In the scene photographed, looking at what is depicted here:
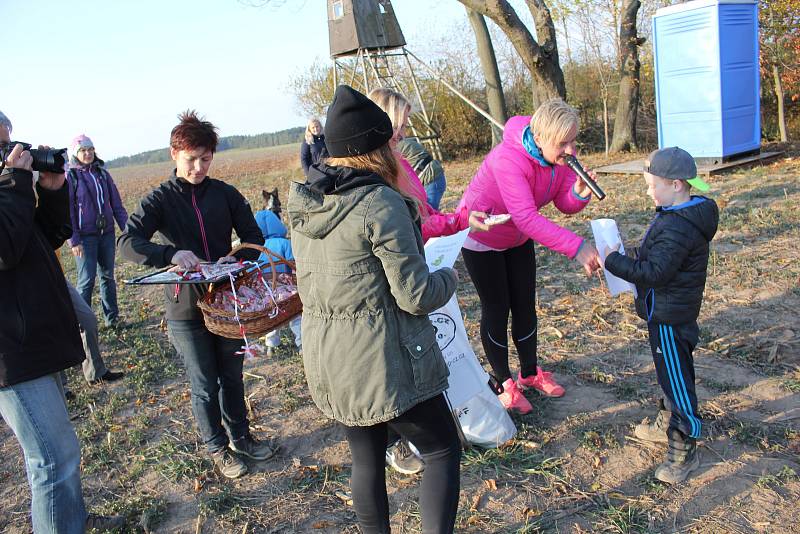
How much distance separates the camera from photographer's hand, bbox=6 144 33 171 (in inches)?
88.3

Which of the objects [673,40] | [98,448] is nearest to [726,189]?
[673,40]

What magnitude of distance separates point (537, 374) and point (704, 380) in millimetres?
1060

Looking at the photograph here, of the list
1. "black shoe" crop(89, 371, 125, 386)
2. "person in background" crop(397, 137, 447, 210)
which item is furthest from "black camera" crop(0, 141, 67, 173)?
"person in background" crop(397, 137, 447, 210)

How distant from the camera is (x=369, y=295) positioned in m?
2.00

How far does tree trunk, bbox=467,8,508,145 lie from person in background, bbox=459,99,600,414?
43.5 feet

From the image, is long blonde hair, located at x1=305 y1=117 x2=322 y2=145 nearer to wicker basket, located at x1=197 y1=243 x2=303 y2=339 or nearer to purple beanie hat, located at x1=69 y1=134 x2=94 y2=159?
purple beanie hat, located at x1=69 y1=134 x2=94 y2=159

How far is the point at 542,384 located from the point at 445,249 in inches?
54.8

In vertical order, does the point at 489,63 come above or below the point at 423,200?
above

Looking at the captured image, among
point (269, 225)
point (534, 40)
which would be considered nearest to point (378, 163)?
point (269, 225)

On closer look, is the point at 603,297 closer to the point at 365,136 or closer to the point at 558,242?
the point at 558,242

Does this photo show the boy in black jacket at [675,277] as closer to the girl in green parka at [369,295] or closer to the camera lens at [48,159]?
the girl in green parka at [369,295]

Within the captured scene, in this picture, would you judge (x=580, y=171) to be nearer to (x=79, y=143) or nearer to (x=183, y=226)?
(x=183, y=226)

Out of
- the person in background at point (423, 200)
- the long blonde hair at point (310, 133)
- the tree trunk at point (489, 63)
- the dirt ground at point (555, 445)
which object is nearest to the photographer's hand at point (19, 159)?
the person in background at point (423, 200)

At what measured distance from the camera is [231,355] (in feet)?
10.7
